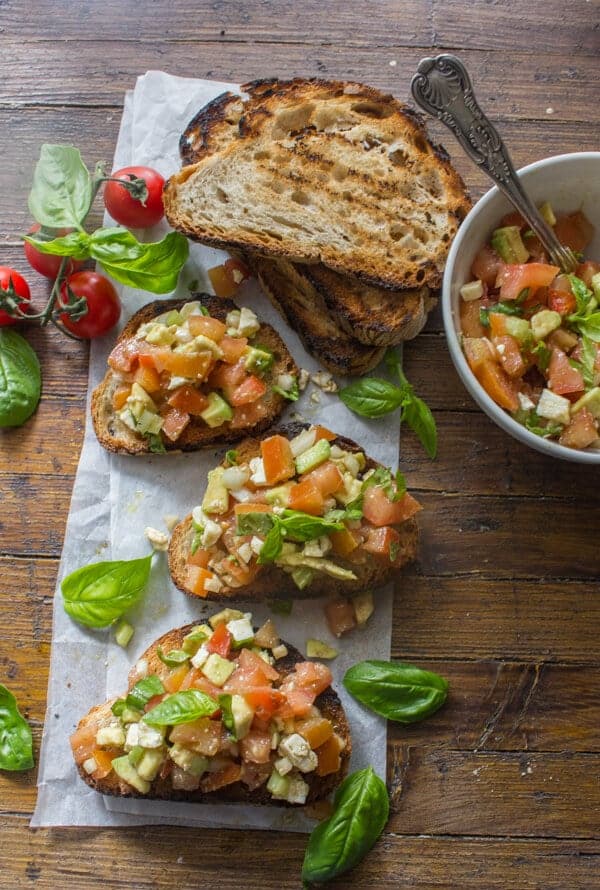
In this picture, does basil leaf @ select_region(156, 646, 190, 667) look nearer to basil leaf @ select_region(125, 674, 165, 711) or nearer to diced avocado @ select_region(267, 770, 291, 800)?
basil leaf @ select_region(125, 674, 165, 711)

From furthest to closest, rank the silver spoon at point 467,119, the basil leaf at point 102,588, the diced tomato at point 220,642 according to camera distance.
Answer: the basil leaf at point 102,588, the diced tomato at point 220,642, the silver spoon at point 467,119

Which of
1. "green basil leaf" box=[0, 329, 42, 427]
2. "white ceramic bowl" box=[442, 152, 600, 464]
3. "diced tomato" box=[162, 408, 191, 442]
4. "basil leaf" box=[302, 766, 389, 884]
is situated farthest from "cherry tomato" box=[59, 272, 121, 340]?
"basil leaf" box=[302, 766, 389, 884]

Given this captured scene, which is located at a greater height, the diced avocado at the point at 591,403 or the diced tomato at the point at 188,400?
the diced avocado at the point at 591,403

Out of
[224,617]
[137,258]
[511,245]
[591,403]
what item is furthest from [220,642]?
[511,245]

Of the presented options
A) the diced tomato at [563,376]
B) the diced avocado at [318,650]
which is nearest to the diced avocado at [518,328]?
the diced tomato at [563,376]

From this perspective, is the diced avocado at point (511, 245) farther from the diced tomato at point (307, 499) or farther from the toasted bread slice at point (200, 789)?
the toasted bread slice at point (200, 789)

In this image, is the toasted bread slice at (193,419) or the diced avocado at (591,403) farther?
the toasted bread slice at (193,419)

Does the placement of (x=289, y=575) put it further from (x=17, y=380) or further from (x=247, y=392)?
(x=17, y=380)
